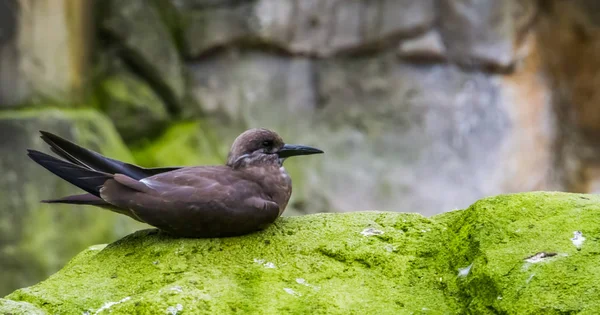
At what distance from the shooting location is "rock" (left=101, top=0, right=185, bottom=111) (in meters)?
6.56

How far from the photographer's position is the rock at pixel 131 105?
21.5 ft

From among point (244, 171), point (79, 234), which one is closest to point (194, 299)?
point (244, 171)

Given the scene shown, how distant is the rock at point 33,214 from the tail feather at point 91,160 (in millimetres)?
2923

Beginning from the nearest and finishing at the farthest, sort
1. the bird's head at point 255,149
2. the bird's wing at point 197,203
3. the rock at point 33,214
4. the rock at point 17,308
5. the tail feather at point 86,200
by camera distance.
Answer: the rock at point 17,308 < the bird's wing at point 197,203 < the tail feather at point 86,200 < the bird's head at point 255,149 < the rock at point 33,214

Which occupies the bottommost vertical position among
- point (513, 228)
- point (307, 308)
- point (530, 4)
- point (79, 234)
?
point (79, 234)

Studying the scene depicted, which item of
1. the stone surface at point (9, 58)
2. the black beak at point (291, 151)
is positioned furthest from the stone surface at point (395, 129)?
the black beak at point (291, 151)

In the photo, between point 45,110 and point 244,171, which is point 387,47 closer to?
point 45,110

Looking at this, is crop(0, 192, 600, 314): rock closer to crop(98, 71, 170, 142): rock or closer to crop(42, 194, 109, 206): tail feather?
crop(42, 194, 109, 206): tail feather

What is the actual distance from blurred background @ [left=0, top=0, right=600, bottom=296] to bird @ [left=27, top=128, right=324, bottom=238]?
3763mm

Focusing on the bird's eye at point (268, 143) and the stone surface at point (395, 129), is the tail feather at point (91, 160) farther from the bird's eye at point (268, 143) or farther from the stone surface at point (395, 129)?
the stone surface at point (395, 129)

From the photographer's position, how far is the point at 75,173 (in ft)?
8.71

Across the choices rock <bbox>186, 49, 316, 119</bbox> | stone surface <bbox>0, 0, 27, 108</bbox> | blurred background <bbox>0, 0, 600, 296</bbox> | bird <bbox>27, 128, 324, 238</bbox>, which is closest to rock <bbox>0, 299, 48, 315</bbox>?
bird <bbox>27, 128, 324, 238</bbox>

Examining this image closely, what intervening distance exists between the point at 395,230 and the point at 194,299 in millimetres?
732

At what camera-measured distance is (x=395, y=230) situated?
8.63ft
